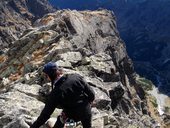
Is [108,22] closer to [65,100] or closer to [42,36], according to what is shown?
[42,36]

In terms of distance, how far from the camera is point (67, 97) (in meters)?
19.4

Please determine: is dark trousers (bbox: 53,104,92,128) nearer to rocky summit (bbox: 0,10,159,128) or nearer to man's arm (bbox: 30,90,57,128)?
man's arm (bbox: 30,90,57,128)

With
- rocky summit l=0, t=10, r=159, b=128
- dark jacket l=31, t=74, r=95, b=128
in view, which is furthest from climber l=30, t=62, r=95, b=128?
rocky summit l=0, t=10, r=159, b=128

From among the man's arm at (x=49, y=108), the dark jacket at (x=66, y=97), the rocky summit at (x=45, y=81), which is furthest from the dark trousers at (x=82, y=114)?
the rocky summit at (x=45, y=81)

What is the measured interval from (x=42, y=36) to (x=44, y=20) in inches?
1983

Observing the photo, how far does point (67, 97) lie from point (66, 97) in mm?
47

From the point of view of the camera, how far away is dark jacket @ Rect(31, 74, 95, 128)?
755 inches

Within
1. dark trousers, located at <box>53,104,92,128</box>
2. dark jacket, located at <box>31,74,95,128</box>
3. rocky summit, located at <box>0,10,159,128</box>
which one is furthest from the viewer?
rocky summit, located at <box>0,10,159,128</box>

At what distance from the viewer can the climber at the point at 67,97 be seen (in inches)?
757

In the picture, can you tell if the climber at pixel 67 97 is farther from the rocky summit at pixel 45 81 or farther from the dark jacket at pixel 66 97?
the rocky summit at pixel 45 81

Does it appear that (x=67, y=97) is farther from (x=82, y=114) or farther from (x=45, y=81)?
(x=45, y=81)

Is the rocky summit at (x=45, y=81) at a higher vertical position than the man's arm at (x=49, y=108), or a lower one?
higher

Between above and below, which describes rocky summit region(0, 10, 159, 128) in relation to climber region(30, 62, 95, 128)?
above

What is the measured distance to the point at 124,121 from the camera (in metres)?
34.3
